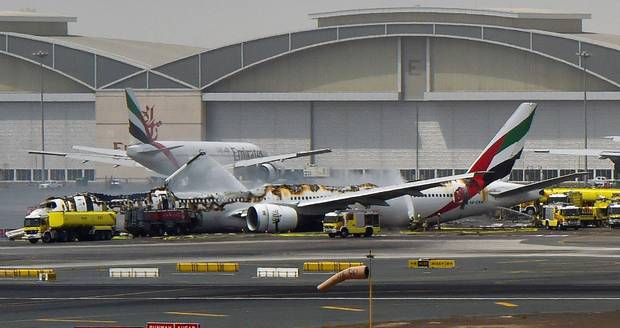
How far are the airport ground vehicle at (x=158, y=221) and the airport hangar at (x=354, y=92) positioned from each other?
66083 millimetres

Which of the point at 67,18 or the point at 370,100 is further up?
the point at 67,18

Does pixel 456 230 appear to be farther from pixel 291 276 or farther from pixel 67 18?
pixel 67 18

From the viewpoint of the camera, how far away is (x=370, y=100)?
156m

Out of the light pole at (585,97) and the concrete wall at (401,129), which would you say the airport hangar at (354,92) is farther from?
the light pole at (585,97)

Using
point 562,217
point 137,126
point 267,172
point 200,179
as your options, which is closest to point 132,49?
point 137,126

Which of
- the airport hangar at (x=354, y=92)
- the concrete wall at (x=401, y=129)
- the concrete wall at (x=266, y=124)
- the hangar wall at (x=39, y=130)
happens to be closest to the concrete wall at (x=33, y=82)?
the airport hangar at (x=354, y=92)

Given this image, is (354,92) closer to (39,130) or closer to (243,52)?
(243,52)

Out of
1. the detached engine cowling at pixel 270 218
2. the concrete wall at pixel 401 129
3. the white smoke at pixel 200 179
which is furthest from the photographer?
the concrete wall at pixel 401 129

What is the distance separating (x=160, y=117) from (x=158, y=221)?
74.1 m

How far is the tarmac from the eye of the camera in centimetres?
3950

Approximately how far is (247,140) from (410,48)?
66.0ft

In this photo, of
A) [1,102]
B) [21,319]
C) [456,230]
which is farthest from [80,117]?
[21,319]

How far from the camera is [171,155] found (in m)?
120

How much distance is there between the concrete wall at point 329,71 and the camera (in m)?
156
